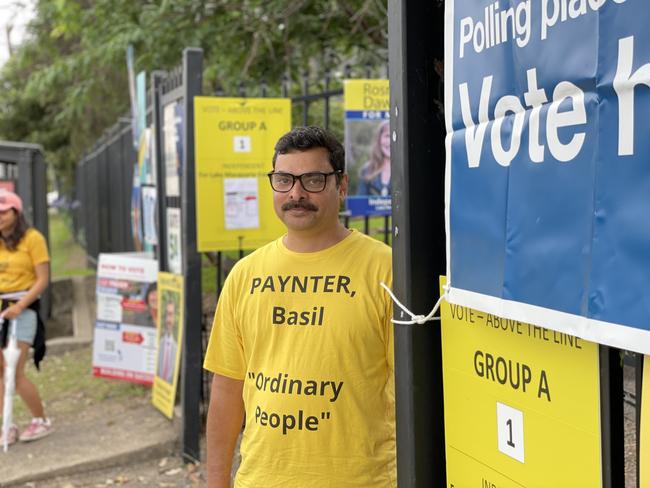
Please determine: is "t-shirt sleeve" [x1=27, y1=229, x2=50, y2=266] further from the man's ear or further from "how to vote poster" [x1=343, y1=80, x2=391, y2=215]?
the man's ear

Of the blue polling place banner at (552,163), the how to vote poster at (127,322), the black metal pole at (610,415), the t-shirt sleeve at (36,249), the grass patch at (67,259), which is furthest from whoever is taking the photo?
the grass patch at (67,259)

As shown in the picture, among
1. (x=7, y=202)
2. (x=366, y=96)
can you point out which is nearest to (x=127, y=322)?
(x=7, y=202)

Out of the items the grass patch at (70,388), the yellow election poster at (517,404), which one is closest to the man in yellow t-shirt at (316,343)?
the yellow election poster at (517,404)

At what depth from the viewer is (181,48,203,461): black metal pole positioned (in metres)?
4.82

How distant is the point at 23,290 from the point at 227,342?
3827mm

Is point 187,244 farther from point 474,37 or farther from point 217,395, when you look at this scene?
point 474,37

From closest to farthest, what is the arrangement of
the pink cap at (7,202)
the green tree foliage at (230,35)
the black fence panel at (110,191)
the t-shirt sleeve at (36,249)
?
the pink cap at (7,202), the t-shirt sleeve at (36,249), the green tree foliage at (230,35), the black fence panel at (110,191)

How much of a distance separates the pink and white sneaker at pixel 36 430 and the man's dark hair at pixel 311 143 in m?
4.10

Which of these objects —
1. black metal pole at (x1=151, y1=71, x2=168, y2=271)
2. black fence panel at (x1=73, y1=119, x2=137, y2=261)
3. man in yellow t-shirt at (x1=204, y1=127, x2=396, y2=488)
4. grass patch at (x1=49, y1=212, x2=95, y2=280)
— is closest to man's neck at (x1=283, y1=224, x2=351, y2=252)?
man in yellow t-shirt at (x1=204, y1=127, x2=396, y2=488)

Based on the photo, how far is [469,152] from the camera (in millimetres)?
1627

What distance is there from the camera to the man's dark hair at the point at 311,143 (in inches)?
87.2

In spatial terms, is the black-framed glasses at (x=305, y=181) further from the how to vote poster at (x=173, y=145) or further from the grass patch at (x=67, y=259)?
the grass patch at (x=67, y=259)

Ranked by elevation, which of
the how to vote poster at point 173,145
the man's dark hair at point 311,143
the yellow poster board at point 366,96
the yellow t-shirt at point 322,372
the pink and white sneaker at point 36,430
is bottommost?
the pink and white sneaker at point 36,430

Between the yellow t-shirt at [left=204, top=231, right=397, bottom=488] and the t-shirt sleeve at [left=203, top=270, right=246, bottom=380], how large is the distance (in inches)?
4.2
